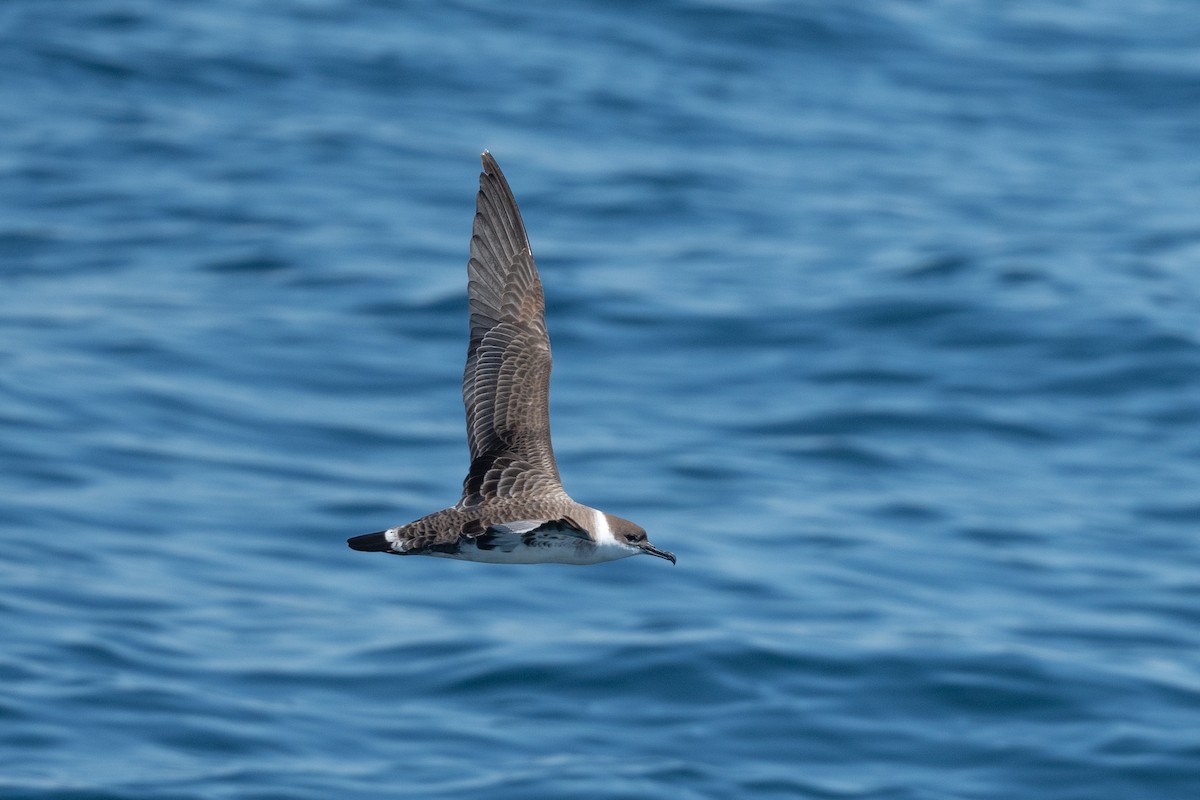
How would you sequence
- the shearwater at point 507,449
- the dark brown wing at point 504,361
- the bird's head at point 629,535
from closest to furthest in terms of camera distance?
the shearwater at point 507,449 → the bird's head at point 629,535 → the dark brown wing at point 504,361

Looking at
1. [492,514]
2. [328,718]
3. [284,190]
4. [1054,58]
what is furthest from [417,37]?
[492,514]

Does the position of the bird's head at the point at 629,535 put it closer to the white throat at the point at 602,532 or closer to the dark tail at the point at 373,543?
the white throat at the point at 602,532

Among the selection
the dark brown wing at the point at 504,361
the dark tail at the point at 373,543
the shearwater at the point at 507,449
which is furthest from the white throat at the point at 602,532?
the dark tail at the point at 373,543

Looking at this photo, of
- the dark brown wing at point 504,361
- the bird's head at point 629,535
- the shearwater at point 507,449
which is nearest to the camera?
the shearwater at point 507,449

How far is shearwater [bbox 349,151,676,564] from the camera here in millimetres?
7898

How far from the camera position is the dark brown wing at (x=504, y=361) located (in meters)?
8.77

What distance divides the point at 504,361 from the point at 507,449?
1.99 feet

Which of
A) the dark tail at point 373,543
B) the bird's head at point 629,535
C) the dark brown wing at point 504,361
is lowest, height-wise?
the dark tail at point 373,543

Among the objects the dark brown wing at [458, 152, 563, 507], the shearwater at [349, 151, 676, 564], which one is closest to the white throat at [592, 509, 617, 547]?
the shearwater at [349, 151, 676, 564]

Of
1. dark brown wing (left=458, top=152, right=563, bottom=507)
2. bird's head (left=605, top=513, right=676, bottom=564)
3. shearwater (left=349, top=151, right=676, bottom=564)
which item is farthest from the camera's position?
dark brown wing (left=458, top=152, right=563, bottom=507)

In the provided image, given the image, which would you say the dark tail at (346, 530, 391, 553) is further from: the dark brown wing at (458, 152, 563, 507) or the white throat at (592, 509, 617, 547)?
the white throat at (592, 509, 617, 547)

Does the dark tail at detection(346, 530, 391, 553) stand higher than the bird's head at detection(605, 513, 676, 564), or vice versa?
the bird's head at detection(605, 513, 676, 564)

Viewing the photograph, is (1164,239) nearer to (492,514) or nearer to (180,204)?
(180,204)

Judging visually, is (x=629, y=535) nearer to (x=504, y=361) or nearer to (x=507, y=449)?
(x=507, y=449)
